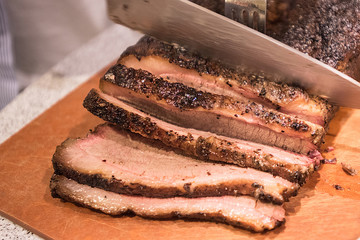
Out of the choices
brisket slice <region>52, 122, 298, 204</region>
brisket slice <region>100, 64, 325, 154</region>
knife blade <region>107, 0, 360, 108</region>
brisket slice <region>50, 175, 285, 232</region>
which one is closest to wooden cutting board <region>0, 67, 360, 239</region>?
brisket slice <region>50, 175, 285, 232</region>

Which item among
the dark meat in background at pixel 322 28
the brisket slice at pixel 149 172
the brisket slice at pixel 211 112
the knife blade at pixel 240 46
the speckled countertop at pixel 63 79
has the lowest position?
the speckled countertop at pixel 63 79

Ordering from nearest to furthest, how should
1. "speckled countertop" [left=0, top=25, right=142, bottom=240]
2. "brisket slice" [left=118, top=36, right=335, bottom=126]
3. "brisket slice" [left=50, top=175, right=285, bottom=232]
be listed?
"brisket slice" [left=50, top=175, right=285, bottom=232] < "brisket slice" [left=118, top=36, right=335, bottom=126] < "speckled countertop" [left=0, top=25, right=142, bottom=240]

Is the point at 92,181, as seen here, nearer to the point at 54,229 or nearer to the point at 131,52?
the point at 54,229

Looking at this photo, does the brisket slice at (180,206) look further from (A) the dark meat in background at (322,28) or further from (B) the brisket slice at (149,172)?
(A) the dark meat in background at (322,28)

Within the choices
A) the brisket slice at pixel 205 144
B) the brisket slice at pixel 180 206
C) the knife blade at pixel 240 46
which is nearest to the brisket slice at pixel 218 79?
the knife blade at pixel 240 46

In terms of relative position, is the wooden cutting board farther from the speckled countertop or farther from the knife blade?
the knife blade

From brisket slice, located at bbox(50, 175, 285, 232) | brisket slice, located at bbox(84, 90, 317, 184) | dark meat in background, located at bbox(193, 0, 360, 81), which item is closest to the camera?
brisket slice, located at bbox(50, 175, 285, 232)
